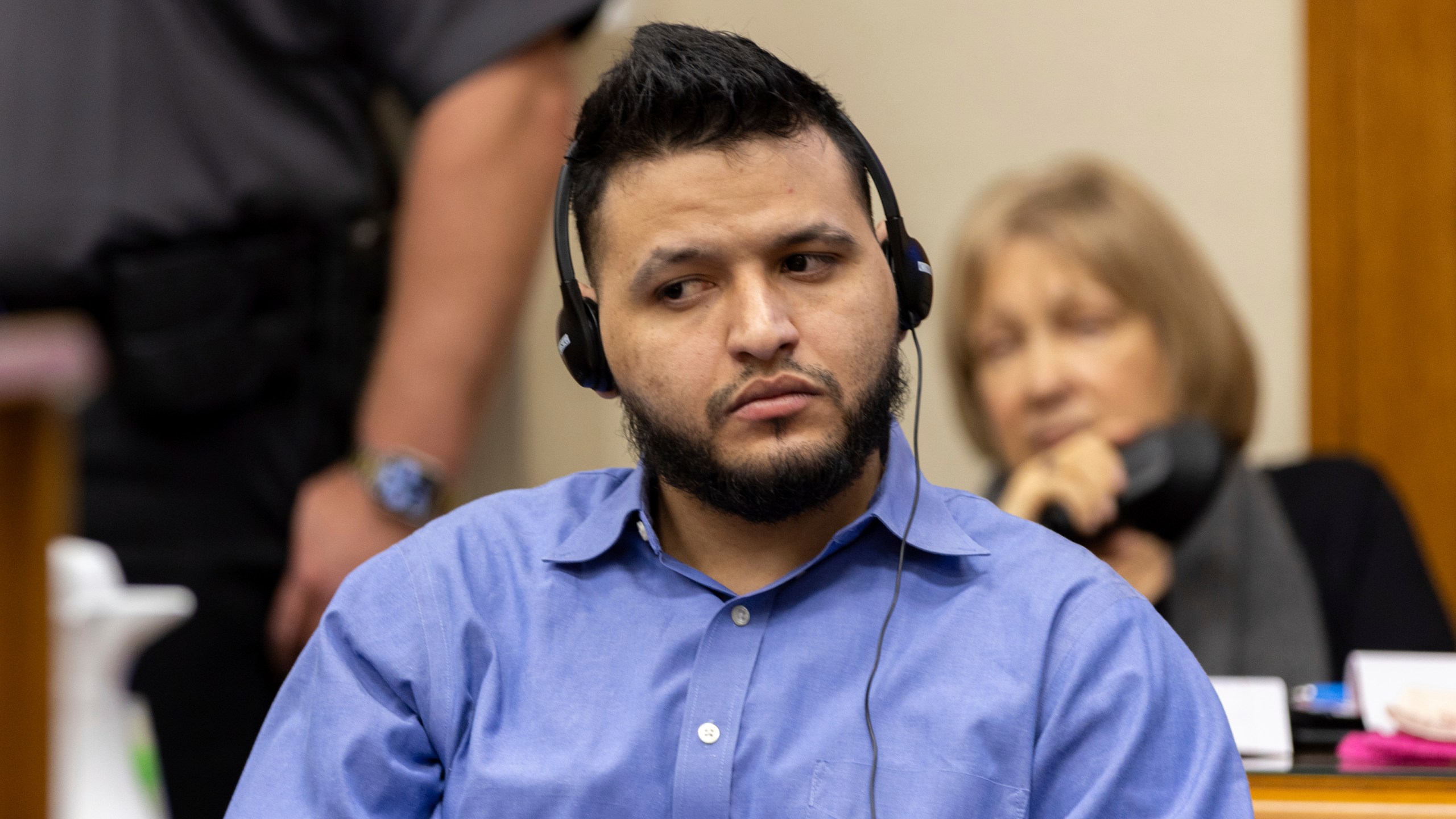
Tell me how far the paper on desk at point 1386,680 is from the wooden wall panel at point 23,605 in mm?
981

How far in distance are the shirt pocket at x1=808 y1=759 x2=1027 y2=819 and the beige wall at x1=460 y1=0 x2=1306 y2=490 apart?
1.22 meters

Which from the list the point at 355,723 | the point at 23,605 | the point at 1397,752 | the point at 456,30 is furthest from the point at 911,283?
the point at 456,30

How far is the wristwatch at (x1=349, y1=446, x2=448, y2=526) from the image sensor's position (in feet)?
4.58

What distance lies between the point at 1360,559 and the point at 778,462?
1.15 metres

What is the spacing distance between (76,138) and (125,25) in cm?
12

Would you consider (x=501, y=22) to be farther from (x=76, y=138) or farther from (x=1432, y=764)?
(x=1432, y=764)

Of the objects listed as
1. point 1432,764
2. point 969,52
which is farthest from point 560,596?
point 969,52

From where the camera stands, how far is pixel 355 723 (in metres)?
0.83

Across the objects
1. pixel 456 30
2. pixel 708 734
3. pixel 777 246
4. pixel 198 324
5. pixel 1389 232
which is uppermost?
pixel 456 30

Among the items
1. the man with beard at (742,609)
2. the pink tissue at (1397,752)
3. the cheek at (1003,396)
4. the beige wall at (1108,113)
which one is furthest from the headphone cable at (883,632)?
the beige wall at (1108,113)

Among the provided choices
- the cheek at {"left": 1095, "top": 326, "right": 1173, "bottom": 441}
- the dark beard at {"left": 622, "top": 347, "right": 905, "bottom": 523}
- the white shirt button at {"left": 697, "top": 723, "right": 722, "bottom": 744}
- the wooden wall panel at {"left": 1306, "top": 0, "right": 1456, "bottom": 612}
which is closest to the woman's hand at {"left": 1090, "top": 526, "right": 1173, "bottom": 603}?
the cheek at {"left": 1095, "top": 326, "right": 1173, "bottom": 441}

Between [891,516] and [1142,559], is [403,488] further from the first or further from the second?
[1142,559]

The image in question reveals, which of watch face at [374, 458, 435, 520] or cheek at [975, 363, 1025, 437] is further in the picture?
cheek at [975, 363, 1025, 437]

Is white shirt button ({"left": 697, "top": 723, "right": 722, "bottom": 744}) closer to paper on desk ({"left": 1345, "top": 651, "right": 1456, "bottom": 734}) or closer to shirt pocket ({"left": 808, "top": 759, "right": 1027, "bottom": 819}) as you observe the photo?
shirt pocket ({"left": 808, "top": 759, "right": 1027, "bottom": 819})
